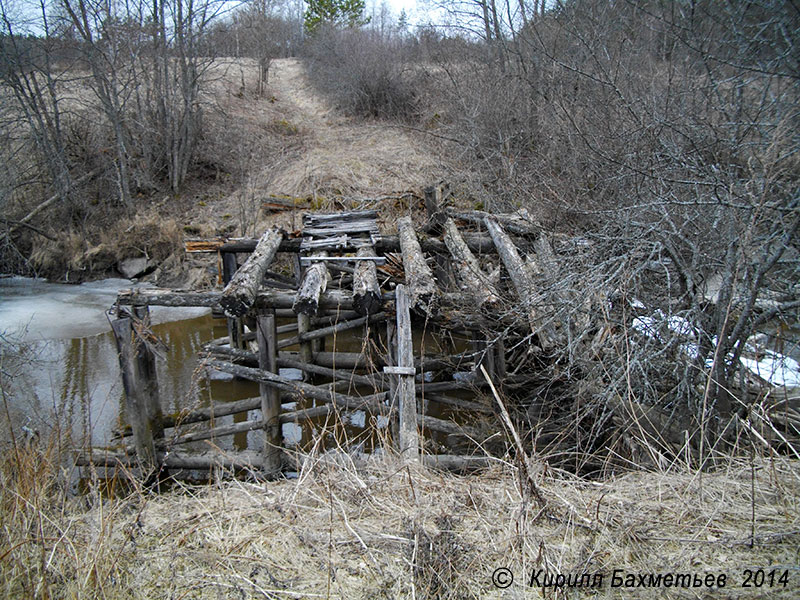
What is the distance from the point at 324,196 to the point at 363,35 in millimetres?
14161

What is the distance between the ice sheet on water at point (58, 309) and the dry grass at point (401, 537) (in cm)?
885

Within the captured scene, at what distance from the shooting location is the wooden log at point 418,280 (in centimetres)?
455

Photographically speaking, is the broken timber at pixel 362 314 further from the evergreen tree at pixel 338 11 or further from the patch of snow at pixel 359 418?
the evergreen tree at pixel 338 11

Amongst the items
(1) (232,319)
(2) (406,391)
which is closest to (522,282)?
(2) (406,391)

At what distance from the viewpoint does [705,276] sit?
4.07 meters

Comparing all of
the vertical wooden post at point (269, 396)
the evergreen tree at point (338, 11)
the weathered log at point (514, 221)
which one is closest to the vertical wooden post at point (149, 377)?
the vertical wooden post at point (269, 396)

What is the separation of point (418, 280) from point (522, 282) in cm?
109

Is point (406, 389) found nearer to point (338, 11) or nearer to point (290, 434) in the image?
point (290, 434)

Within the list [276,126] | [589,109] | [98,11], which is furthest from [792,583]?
[276,126]

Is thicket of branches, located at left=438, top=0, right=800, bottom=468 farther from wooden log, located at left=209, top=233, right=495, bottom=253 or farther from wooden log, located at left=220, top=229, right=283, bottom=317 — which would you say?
wooden log, located at left=220, top=229, right=283, bottom=317

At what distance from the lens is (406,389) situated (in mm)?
4164

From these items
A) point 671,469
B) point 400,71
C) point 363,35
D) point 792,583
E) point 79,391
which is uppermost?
point 363,35

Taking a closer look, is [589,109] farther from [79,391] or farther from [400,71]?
[400,71]

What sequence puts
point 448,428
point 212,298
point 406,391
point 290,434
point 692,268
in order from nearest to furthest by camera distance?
Answer: point 692,268, point 406,391, point 212,298, point 448,428, point 290,434
